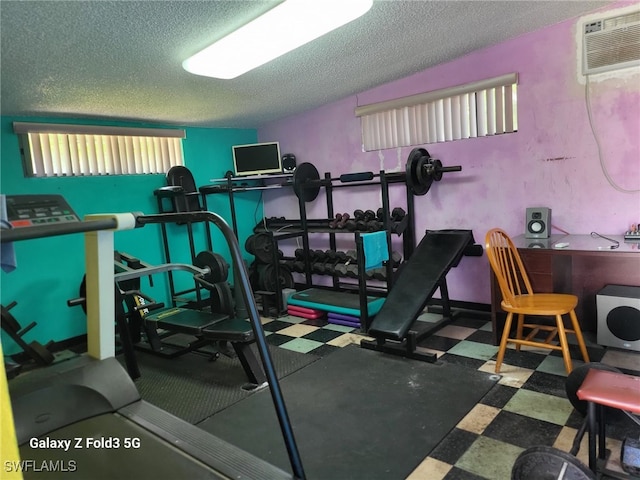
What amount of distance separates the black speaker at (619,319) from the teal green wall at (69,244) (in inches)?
164

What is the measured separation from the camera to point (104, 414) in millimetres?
2100

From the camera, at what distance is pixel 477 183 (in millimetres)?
3971

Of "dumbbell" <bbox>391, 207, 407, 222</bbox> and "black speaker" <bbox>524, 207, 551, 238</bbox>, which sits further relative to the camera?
"dumbbell" <bbox>391, 207, 407, 222</bbox>

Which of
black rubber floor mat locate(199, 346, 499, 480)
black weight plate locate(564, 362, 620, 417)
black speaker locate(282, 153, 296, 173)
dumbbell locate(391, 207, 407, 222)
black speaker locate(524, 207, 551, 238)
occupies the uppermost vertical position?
black speaker locate(282, 153, 296, 173)

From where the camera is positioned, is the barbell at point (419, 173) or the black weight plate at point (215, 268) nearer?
the black weight plate at point (215, 268)

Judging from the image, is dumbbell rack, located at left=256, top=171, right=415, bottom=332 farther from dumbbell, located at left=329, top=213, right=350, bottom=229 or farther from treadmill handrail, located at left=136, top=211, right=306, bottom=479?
treadmill handrail, located at left=136, top=211, right=306, bottom=479

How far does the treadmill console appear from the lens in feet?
4.83

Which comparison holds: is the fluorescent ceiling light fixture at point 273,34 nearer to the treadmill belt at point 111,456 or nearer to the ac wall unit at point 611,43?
the ac wall unit at point 611,43

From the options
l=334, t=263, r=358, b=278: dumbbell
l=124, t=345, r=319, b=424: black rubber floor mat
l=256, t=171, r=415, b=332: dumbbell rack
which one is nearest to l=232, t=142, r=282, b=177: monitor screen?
l=256, t=171, r=415, b=332: dumbbell rack

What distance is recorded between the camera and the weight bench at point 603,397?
1553 mm

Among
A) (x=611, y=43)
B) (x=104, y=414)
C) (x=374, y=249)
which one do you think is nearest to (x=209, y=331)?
(x=104, y=414)

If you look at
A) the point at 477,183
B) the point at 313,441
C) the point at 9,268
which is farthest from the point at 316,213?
the point at 9,268

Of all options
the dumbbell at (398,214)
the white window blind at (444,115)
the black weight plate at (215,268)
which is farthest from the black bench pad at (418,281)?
the black weight plate at (215,268)

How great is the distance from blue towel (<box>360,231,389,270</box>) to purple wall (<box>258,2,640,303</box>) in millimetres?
794
